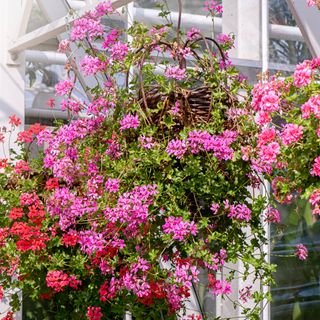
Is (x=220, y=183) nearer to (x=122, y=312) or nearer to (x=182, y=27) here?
(x=122, y=312)

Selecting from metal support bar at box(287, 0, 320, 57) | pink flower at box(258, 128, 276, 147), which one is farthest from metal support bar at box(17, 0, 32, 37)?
pink flower at box(258, 128, 276, 147)

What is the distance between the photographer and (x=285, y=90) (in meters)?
2.88

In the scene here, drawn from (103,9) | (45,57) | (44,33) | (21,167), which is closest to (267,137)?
(103,9)

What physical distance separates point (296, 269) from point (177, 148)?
1776 millimetres

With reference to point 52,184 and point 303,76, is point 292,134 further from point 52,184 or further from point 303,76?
point 52,184

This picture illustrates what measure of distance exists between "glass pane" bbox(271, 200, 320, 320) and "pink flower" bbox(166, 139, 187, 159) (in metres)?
1.65

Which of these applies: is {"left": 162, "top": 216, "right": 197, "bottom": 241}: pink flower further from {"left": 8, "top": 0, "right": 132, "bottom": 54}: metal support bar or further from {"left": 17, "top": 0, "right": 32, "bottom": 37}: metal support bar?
{"left": 17, "top": 0, "right": 32, "bottom": 37}: metal support bar

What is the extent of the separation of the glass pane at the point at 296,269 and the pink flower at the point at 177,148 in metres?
1.65

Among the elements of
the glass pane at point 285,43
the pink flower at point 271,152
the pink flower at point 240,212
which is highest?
the glass pane at point 285,43

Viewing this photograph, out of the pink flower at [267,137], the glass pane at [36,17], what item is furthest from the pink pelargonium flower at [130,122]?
the glass pane at [36,17]

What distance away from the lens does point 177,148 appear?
3307 millimetres

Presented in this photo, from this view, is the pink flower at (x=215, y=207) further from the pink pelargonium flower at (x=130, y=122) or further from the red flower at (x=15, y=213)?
the red flower at (x=15, y=213)

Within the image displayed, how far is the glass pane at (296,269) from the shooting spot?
15.8ft

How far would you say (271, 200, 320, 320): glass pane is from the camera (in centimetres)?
483
